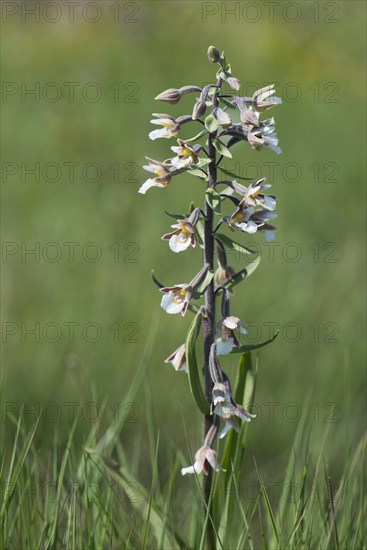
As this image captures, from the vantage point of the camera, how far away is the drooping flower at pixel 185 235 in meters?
1.94

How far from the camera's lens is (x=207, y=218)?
200cm

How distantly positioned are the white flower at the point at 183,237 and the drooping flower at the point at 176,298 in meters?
0.10

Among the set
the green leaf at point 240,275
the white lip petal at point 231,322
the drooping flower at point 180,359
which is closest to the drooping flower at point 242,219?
the green leaf at point 240,275

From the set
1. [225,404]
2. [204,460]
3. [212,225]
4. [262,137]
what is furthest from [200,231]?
[204,460]

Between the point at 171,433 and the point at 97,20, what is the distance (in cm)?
710

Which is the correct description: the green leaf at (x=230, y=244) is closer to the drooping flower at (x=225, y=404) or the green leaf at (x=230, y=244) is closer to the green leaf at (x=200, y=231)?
the green leaf at (x=200, y=231)

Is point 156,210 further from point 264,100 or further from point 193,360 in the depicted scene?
point 193,360

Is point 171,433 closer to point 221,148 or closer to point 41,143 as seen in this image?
point 221,148

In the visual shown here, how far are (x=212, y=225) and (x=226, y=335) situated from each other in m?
0.28

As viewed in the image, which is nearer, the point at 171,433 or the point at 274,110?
the point at 171,433

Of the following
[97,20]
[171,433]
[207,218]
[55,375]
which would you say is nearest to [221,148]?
[207,218]

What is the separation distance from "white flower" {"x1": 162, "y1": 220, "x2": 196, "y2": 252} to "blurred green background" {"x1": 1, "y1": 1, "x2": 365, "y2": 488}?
63 centimetres

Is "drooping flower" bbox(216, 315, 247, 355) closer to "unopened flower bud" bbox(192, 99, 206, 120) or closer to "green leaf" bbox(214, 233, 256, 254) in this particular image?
"green leaf" bbox(214, 233, 256, 254)

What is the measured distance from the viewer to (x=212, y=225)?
2004 mm
